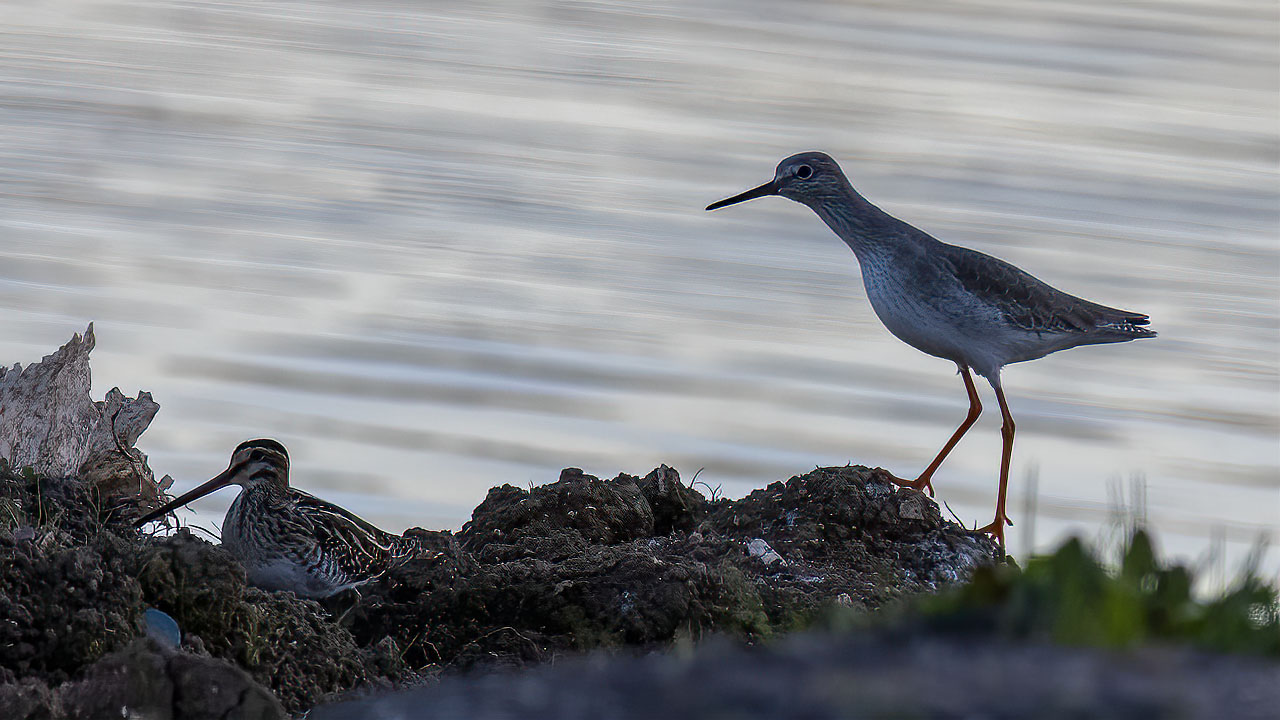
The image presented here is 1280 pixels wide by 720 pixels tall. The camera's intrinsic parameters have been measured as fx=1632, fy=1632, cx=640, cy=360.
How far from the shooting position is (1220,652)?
3.06m

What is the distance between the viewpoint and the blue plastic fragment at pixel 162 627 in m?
5.75

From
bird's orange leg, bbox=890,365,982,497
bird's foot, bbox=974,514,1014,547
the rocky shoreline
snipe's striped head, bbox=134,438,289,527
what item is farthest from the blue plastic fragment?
bird's foot, bbox=974,514,1014,547

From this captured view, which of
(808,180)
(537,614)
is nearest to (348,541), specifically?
(537,614)

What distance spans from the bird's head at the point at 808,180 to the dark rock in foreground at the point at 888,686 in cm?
715

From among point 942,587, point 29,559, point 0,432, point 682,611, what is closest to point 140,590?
point 29,559

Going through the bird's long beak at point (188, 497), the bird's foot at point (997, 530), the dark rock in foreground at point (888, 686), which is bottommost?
the bird's foot at point (997, 530)

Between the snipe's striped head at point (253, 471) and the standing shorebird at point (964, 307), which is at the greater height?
the standing shorebird at point (964, 307)

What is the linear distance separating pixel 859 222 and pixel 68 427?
4.61 meters

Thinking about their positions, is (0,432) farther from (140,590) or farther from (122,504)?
(140,590)

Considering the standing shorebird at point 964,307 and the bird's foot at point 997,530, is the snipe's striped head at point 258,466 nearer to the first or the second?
the standing shorebird at point 964,307

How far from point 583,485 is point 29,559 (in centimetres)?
266

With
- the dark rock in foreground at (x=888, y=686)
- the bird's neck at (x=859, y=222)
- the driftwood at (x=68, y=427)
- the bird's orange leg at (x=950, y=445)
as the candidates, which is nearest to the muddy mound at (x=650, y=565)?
the bird's orange leg at (x=950, y=445)

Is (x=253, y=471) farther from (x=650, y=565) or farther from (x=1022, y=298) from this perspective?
(x=1022, y=298)

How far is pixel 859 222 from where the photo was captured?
972 centimetres
